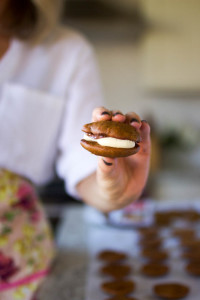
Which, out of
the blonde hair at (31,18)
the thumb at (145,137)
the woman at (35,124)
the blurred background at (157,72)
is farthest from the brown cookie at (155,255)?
the blurred background at (157,72)

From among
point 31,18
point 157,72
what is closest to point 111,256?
point 31,18

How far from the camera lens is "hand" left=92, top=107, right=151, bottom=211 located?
0.43 metres

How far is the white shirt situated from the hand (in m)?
0.15

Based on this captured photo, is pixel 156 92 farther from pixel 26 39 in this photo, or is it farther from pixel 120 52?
pixel 26 39

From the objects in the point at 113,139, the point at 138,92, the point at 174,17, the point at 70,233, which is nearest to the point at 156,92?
the point at 138,92

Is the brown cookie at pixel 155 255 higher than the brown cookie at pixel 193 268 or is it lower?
lower

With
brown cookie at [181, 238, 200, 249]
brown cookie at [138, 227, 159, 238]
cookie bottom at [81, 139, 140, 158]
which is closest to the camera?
cookie bottom at [81, 139, 140, 158]

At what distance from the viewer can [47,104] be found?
2.49ft

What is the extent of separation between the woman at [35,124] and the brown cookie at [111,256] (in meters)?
0.12

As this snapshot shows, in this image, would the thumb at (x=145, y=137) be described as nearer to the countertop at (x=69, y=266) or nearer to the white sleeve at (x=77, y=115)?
the white sleeve at (x=77, y=115)

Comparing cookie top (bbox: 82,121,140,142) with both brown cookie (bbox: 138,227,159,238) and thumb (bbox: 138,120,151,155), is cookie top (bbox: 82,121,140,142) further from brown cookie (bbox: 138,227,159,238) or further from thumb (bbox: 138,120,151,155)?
brown cookie (bbox: 138,227,159,238)

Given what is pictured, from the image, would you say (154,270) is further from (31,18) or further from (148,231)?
(31,18)

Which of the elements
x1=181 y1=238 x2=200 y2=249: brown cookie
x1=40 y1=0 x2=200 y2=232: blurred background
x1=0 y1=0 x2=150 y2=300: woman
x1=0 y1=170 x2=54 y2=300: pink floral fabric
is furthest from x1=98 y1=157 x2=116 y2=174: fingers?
x1=40 y1=0 x2=200 y2=232: blurred background

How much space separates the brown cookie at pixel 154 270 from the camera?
0.74 metres
